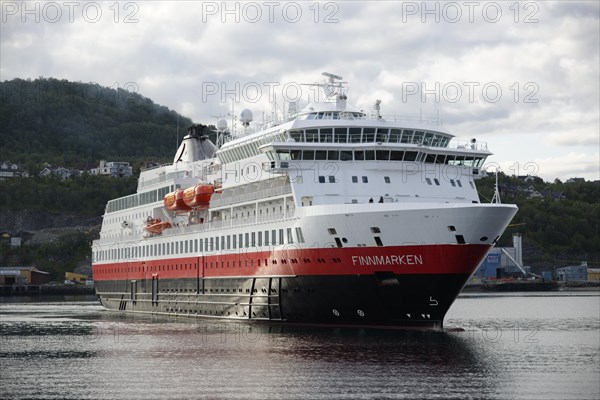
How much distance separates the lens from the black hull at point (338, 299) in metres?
40.3

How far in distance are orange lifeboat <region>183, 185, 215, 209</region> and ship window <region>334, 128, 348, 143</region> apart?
10.9 meters

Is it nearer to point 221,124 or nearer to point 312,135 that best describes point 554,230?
point 221,124

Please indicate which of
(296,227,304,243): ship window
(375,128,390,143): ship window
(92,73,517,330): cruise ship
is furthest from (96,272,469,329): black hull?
(375,128,390,143): ship window

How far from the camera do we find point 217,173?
55.5 metres

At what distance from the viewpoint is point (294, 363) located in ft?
109

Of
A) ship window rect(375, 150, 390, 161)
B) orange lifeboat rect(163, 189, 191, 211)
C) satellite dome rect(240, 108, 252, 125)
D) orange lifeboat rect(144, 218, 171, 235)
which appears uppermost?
satellite dome rect(240, 108, 252, 125)

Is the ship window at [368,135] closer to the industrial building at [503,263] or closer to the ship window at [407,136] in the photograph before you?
the ship window at [407,136]

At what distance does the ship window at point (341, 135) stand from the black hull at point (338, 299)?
7080 mm

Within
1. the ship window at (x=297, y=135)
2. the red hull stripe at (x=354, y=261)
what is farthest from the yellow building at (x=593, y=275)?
the ship window at (x=297, y=135)

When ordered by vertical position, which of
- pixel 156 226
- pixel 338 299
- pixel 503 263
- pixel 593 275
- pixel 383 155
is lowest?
pixel 338 299

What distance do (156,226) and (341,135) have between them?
1962 cm

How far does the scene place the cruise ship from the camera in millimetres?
39969

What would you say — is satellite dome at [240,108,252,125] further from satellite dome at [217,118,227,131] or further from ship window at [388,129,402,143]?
ship window at [388,129,402,143]

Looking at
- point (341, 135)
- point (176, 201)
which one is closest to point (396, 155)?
point (341, 135)
